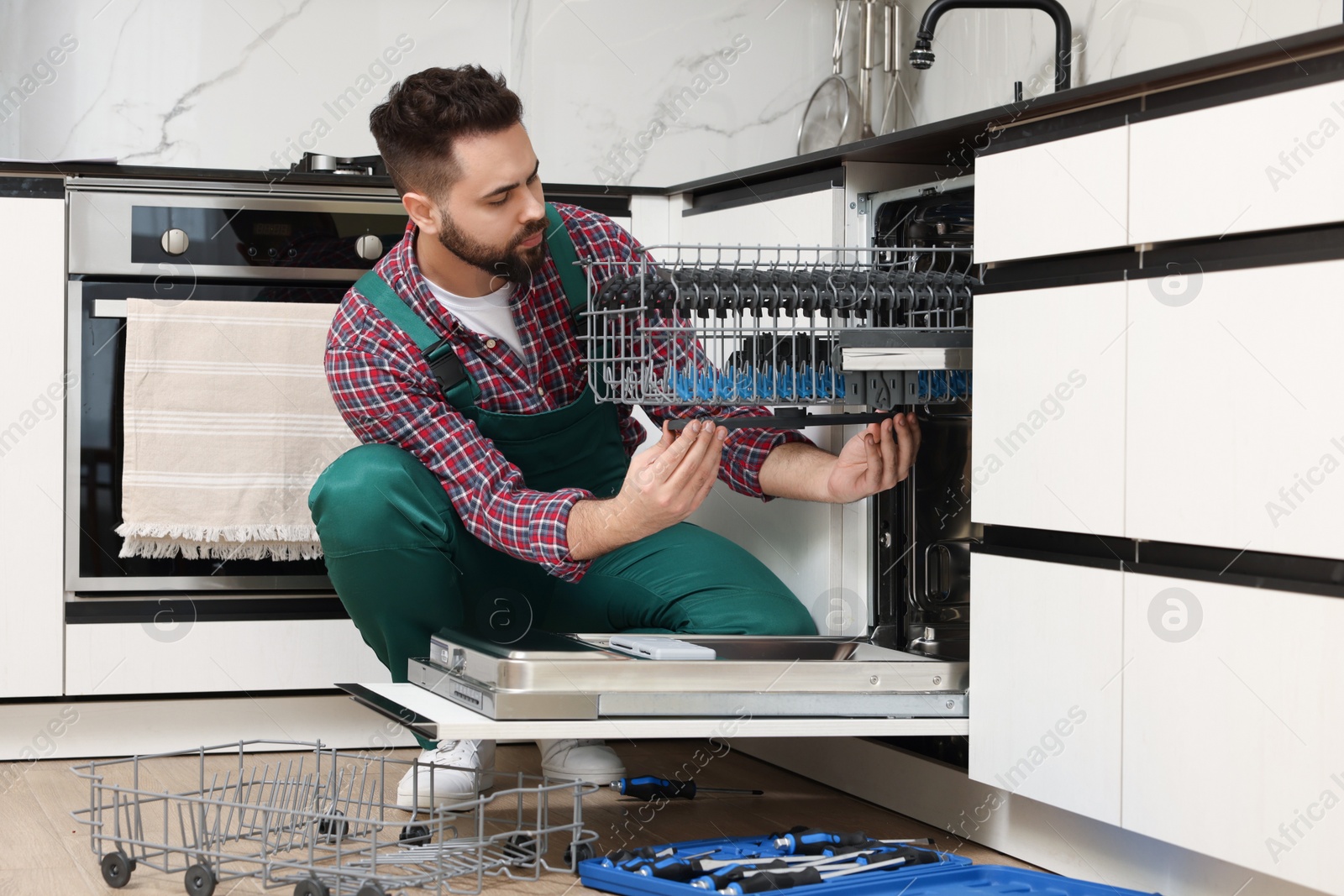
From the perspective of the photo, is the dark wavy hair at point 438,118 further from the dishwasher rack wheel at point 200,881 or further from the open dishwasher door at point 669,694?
the dishwasher rack wheel at point 200,881

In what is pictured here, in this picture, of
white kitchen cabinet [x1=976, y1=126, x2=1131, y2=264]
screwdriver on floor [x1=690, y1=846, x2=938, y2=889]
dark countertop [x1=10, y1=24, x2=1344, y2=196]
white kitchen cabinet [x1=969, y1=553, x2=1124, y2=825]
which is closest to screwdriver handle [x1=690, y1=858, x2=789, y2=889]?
screwdriver on floor [x1=690, y1=846, x2=938, y2=889]

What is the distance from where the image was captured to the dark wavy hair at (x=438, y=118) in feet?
6.22

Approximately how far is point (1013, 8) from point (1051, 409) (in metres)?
0.95

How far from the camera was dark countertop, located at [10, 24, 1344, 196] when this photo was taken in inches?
50.5

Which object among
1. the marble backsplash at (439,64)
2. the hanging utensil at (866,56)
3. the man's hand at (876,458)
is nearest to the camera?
the man's hand at (876,458)

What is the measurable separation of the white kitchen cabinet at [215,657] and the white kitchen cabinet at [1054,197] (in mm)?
1258

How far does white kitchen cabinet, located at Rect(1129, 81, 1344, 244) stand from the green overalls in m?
0.83

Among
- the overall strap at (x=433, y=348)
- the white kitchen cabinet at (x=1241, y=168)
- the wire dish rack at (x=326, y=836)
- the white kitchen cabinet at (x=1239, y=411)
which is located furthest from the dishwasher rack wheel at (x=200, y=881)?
the white kitchen cabinet at (x=1241, y=168)

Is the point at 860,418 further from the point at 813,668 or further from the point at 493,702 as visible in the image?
the point at 493,702

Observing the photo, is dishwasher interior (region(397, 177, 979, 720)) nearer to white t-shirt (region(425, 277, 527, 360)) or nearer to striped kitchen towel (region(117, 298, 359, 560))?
white t-shirt (region(425, 277, 527, 360))

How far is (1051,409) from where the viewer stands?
154cm

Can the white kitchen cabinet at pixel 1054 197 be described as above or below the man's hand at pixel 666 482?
above

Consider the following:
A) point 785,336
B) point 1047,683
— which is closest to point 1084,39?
point 785,336

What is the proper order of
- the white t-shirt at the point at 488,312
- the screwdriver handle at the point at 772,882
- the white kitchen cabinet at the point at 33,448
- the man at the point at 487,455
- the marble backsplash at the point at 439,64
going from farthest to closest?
the marble backsplash at the point at 439,64
the white kitchen cabinet at the point at 33,448
the white t-shirt at the point at 488,312
the man at the point at 487,455
the screwdriver handle at the point at 772,882
